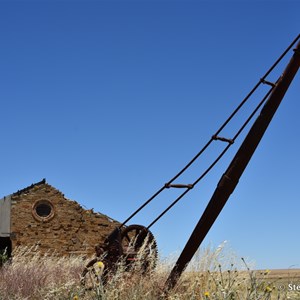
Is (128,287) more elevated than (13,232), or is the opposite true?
(13,232)

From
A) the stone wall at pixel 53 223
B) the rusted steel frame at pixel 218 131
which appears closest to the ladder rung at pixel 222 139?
the rusted steel frame at pixel 218 131

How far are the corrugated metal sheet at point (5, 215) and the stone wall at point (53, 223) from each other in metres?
0.17

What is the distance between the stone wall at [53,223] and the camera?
2267 cm

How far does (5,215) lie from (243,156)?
1641 cm

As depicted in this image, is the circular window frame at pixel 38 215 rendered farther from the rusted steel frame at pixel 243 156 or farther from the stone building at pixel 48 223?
the rusted steel frame at pixel 243 156

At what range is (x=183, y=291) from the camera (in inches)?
328

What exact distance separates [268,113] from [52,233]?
16289 mm

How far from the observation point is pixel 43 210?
23.1 meters

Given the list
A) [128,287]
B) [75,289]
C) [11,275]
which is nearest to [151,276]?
[128,287]

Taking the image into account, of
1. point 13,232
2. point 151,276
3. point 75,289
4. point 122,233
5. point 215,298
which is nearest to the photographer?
point 215,298

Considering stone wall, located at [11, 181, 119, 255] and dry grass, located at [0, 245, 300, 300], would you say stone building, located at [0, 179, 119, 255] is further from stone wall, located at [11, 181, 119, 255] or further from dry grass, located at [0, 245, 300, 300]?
dry grass, located at [0, 245, 300, 300]

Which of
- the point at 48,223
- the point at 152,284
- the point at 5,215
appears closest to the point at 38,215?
the point at 48,223

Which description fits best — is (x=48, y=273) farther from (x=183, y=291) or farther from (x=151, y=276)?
(x=183, y=291)

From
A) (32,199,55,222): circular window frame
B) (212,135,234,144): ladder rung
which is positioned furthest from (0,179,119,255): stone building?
(212,135,234,144): ladder rung
